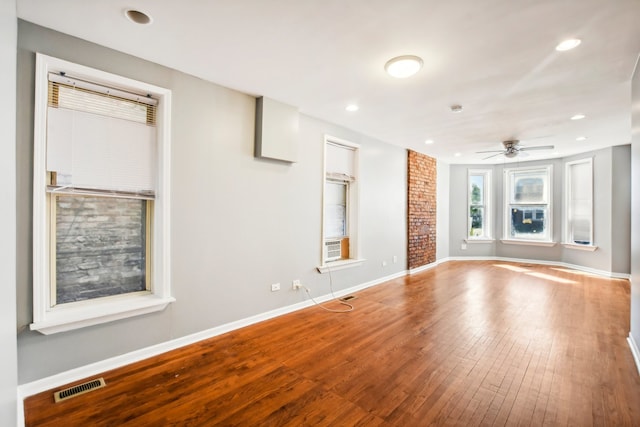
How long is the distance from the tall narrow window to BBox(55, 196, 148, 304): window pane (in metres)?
8.29

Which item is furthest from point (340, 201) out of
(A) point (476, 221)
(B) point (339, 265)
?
(A) point (476, 221)

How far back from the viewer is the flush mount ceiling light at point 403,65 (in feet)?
7.77

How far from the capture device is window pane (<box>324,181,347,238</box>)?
4445 millimetres

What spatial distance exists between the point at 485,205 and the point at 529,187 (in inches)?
42.2

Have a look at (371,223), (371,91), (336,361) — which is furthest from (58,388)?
(371,223)

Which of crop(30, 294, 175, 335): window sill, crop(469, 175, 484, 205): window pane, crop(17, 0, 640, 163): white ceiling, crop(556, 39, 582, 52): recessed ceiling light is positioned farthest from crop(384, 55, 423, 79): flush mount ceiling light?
crop(469, 175, 484, 205): window pane

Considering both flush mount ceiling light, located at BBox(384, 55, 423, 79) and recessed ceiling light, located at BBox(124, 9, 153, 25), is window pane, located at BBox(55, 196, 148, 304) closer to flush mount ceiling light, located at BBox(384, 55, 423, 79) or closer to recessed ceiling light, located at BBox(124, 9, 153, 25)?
recessed ceiling light, located at BBox(124, 9, 153, 25)

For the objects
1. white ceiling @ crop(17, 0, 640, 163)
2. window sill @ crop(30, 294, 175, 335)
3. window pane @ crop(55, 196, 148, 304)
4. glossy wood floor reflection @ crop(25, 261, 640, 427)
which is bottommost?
glossy wood floor reflection @ crop(25, 261, 640, 427)

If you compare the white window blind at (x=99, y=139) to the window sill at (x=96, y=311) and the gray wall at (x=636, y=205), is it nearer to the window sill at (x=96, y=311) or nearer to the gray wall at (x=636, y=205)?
the window sill at (x=96, y=311)

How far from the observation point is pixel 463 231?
25.6 ft

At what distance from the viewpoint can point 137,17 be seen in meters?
1.95

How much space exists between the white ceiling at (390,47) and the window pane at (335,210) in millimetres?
1284

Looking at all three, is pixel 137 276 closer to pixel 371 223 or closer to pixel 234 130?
pixel 234 130

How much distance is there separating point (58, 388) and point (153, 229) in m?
1.31
